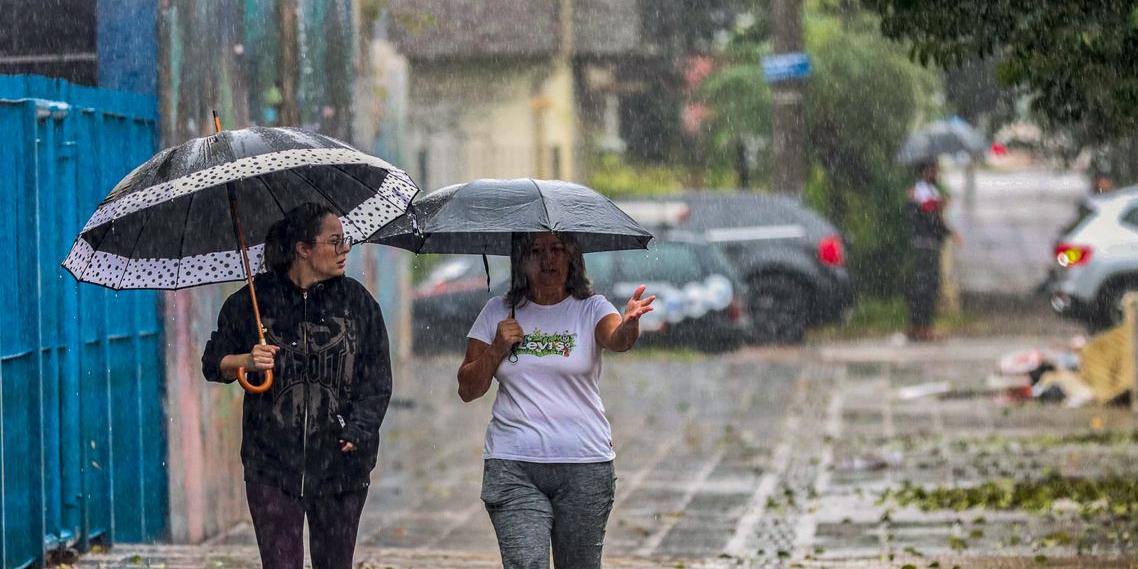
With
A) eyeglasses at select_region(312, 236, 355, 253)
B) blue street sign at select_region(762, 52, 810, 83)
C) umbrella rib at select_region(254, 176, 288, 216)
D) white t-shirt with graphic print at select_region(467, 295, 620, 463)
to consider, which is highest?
blue street sign at select_region(762, 52, 810, 83)

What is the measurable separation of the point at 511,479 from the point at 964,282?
23.0 meters

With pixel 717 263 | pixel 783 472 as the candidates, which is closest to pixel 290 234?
pixel 783 472

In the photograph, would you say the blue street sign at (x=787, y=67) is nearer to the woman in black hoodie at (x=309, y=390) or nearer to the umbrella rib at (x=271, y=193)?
the umbrella rib at (x=271, y=193)

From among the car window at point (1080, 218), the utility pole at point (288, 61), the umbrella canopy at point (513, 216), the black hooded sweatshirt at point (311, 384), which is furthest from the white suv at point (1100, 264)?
the black hooded sweatshirt at point (311, 384)

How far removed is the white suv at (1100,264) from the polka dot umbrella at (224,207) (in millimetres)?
14413

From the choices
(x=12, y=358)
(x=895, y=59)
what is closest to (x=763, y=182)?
(x=895, y=59)

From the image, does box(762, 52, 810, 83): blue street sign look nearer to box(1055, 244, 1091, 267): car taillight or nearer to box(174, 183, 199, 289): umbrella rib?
box(1055, 244, 1091, 267): car taillight

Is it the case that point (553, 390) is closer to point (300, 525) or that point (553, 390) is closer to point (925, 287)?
point (300, 525)

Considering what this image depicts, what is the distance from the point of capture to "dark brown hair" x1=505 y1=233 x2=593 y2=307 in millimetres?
5438

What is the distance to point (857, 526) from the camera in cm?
922

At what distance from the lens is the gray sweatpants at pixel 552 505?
5.31 metres

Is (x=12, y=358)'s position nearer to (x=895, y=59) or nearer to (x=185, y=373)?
(x=185, y=373)

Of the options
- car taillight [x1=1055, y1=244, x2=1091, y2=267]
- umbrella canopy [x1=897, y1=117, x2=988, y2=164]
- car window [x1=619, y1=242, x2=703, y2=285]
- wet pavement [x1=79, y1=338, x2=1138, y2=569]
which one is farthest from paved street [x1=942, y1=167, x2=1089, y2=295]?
wet pavement [x1=79, y1=338, x2=1138, y2=569]

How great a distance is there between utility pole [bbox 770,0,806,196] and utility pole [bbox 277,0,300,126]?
12.8 metres
